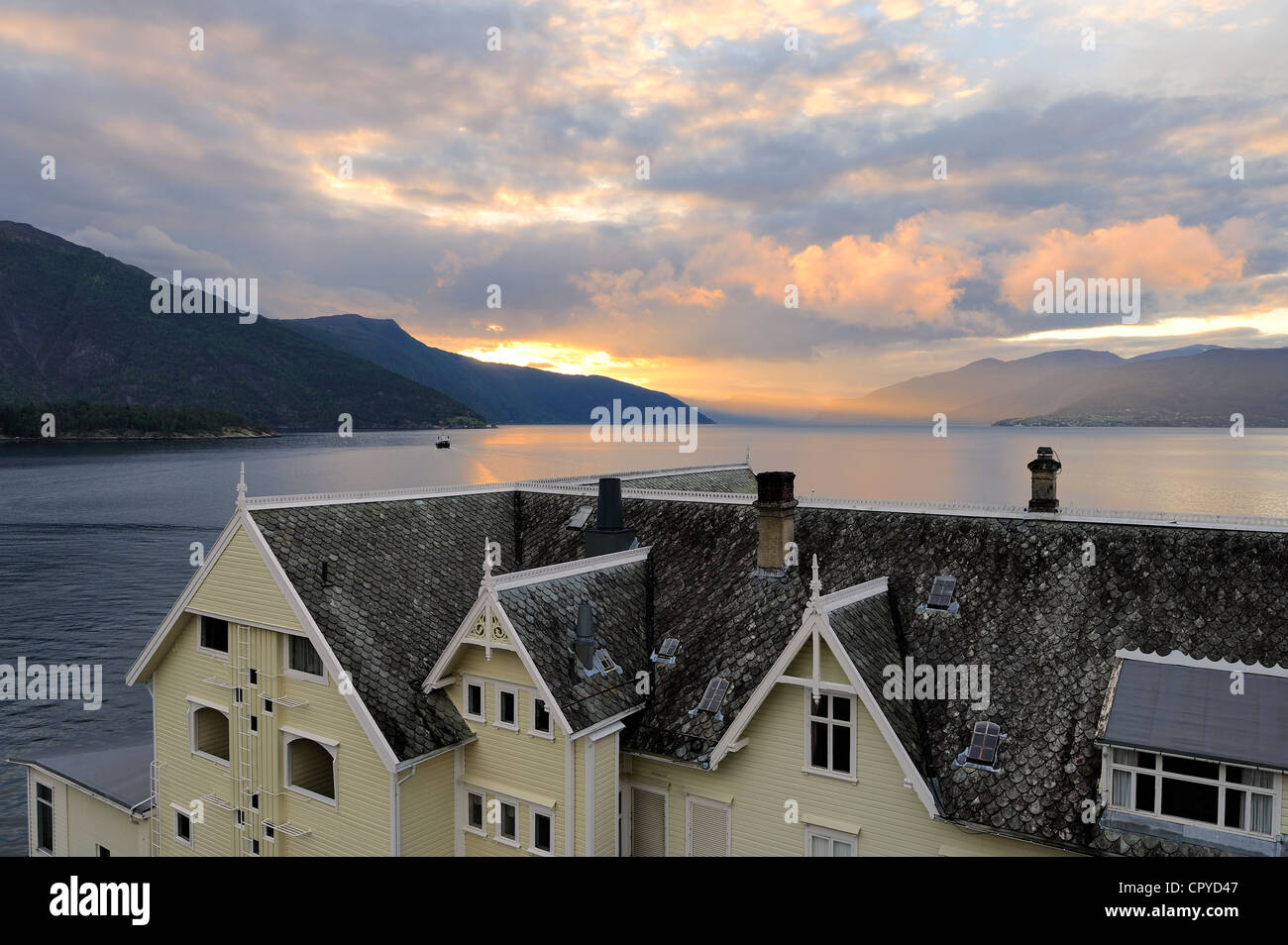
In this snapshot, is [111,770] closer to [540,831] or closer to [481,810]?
[481,810]

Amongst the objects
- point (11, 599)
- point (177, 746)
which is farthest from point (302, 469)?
point (177, 746)

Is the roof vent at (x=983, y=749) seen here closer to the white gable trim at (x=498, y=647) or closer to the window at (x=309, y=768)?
the white gable trim at (x=498, y=647)

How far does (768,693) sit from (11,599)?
86630mm

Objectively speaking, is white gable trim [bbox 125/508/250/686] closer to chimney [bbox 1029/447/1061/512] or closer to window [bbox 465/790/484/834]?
window [bbox 465/790/484/834]

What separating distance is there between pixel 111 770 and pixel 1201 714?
124 ft

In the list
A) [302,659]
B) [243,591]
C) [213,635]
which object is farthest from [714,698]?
[213,635]

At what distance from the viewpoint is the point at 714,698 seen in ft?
77.6

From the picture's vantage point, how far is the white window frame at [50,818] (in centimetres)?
3197

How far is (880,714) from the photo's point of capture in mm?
19750

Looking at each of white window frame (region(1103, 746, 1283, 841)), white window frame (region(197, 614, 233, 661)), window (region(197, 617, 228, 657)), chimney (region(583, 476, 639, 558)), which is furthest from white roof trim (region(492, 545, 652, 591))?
white window frame (region(1103, 746, 1283, 841))

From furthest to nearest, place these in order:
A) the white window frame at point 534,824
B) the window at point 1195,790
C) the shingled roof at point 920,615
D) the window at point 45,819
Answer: the window at point 45,819 → the white window frame at point 534,824 → the shingled roof at point 920,615 → the window at point 1195,790

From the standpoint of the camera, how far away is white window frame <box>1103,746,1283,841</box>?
16688 millimetres

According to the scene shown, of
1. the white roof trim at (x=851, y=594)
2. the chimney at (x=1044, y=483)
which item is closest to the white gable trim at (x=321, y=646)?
the white roof trim at (x=851, y=594)

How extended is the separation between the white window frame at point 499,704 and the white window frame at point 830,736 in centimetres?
802
